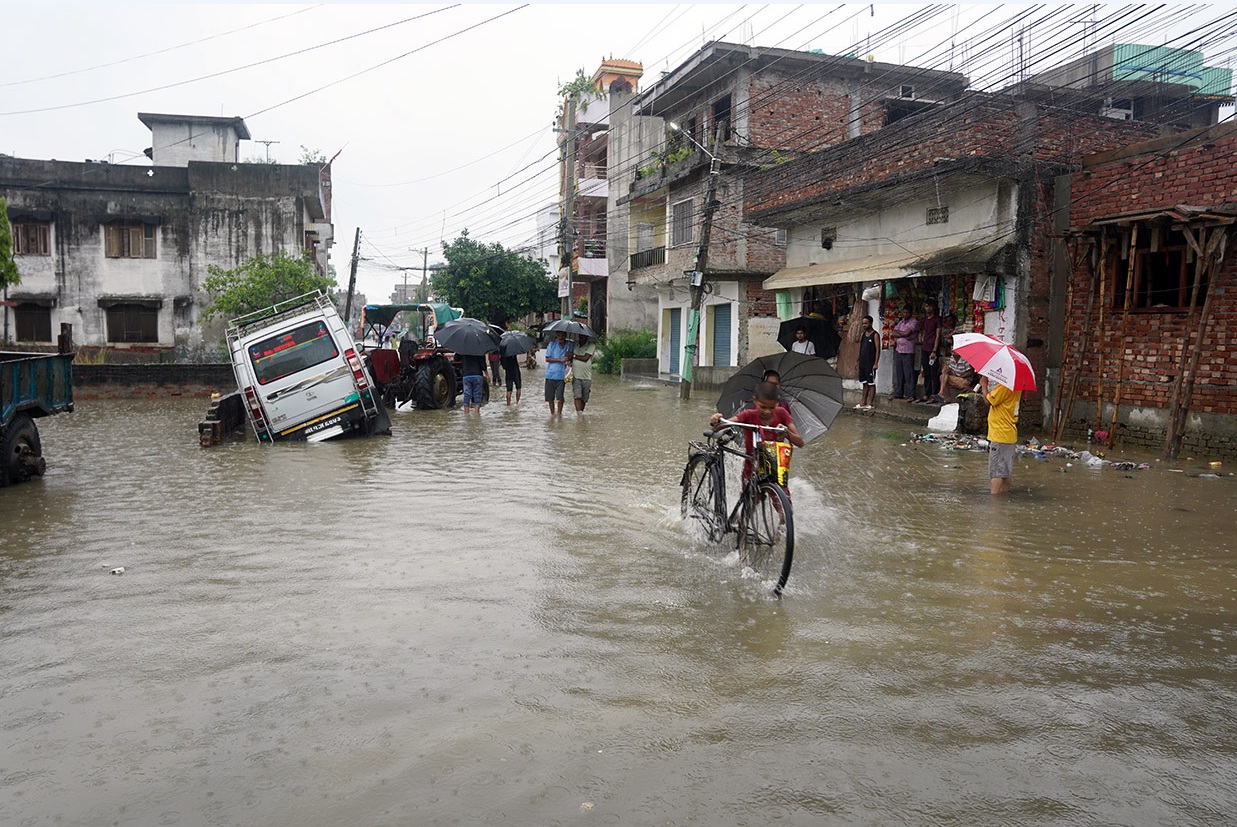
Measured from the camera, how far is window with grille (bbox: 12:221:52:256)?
1281 inches

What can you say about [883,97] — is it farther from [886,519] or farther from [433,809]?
[433,809]

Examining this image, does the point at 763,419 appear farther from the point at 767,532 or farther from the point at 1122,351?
the point at 1122,351

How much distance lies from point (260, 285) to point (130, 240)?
286 inches

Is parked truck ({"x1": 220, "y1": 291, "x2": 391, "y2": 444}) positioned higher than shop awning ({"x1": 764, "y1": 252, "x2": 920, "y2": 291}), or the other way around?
shop awning ({"x1": 764, "y1": 252, "x2": 920, "y2": 291})

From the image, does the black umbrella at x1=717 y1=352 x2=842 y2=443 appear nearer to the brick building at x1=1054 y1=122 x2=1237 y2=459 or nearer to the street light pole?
the brick building at x1=1054 y1=122 x2=1237 y2=459

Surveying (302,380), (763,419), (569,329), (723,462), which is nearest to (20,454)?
(302,380)

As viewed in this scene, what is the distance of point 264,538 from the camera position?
317 inches

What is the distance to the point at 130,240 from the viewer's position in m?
33.2

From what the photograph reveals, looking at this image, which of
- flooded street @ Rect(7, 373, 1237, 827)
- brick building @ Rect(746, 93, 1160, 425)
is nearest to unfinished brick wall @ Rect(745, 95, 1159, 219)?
brick building @ Rect(746, 93, 1160, 425)

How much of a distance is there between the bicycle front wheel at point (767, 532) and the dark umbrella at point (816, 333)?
46.7 ft

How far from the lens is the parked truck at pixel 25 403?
1046 centimetres

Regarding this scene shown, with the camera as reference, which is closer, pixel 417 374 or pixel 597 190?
pixel 417 374

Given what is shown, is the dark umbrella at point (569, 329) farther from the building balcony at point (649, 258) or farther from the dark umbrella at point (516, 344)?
the building balcony at point (649, 258)

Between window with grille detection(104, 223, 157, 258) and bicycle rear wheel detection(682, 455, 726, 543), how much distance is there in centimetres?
Result: 3044
